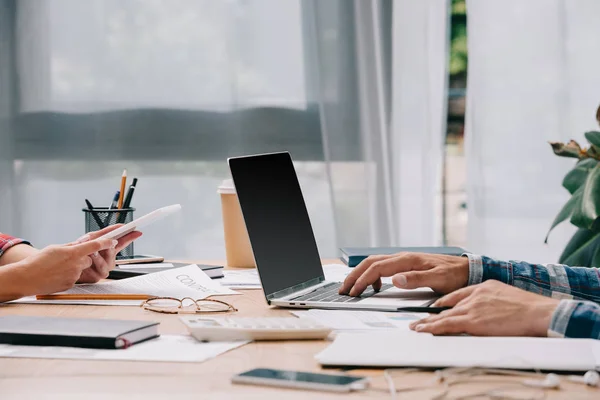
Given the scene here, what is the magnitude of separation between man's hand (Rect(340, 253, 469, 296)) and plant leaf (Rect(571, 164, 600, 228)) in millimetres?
1097

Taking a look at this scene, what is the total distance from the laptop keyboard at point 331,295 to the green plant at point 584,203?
115 cm

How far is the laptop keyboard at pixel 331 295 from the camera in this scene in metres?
1.21

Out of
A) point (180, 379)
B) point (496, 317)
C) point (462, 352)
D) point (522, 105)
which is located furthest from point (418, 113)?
point (180, 379)

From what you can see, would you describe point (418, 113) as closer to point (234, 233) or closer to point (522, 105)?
point (522, 105)

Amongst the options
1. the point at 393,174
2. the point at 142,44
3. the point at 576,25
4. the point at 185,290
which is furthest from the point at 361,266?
the point at 576,25

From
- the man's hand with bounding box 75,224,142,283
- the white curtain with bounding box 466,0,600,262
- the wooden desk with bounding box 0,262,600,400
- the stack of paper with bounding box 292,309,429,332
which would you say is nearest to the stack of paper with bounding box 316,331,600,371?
the wooden desk with bounding box 0,262,600,400

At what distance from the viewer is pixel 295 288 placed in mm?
1314

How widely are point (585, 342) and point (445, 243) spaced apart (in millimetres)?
2043

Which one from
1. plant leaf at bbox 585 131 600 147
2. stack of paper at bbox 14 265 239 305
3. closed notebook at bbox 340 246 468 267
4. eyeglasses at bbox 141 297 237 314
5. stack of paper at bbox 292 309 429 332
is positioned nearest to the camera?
stack of paper at bbox 292 309 429 332

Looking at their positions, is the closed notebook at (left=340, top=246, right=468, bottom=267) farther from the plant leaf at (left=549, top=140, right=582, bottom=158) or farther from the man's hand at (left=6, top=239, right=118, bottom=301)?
the plant leaf at (left=549, top=140, right=582, bottom=158)

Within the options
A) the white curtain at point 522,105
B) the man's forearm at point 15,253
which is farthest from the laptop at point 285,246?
the white curtain at point 522,105

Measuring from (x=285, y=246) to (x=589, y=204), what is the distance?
1273 millimetres

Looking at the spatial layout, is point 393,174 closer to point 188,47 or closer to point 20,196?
point 188,47

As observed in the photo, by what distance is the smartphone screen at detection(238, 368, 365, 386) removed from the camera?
2.44 feet
